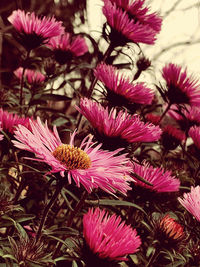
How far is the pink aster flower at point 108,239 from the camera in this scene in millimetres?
511

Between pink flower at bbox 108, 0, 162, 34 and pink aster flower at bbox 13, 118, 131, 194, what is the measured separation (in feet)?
1.54

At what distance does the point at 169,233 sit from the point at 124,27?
0.51m

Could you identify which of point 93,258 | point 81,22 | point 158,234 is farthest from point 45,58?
point 81,22

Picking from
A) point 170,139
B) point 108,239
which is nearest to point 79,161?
point 108,239

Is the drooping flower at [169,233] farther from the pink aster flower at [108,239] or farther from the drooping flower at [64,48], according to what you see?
the drooping flower at [64,48]

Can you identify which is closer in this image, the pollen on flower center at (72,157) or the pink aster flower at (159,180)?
the pollen on flower center at (72,157)

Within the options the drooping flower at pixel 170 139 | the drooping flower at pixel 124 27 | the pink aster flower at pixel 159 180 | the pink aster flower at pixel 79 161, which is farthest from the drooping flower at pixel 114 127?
the drooping flower at pixel 170 139

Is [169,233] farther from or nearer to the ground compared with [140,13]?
nearer to the ground

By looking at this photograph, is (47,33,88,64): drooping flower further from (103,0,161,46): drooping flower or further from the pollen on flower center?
the pollen on flower center

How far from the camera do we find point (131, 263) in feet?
2.88

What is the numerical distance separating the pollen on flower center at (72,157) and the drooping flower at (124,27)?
414 mm

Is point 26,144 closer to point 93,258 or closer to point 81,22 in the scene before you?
point 93,258

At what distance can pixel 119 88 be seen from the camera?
2.68ft

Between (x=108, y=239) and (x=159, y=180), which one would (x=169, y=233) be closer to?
(x=159, y=180)
